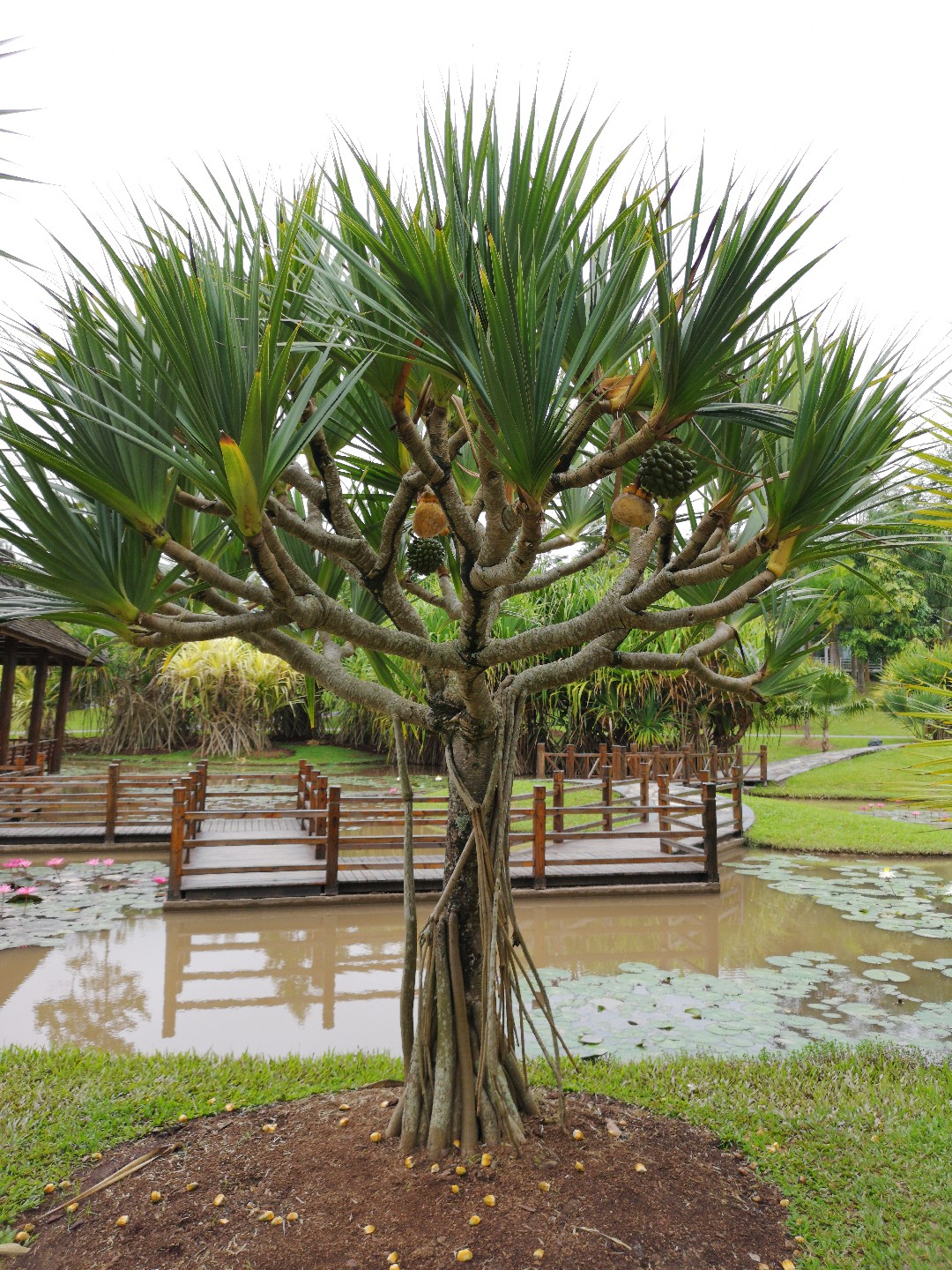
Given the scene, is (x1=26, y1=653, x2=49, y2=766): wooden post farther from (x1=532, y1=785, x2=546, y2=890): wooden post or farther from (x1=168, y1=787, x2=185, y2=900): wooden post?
(x1=532, y1=785, x2=546, y2=890): wooden post

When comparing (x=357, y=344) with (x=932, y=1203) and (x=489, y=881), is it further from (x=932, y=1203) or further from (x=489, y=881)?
(x=932, y=1203)

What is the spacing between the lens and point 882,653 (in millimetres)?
23172

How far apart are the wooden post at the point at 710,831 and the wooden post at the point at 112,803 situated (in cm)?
477

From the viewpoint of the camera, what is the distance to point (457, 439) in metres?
1.98

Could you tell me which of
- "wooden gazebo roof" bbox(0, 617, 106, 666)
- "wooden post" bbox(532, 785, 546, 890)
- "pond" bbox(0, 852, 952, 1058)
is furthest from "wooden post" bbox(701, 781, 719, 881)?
"wooden gazebo roof" bbox(0, 617, 106, 666)

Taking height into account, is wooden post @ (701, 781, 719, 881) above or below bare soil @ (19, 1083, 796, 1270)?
above

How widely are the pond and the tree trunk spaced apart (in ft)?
3.96

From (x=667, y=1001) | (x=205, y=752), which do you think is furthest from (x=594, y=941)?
(x=205, y=752)

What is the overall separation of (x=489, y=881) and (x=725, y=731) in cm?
→ 1116

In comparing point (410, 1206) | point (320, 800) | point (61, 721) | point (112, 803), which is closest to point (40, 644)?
point (112, 803)

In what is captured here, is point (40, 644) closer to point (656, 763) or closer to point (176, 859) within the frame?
point (176, 859)

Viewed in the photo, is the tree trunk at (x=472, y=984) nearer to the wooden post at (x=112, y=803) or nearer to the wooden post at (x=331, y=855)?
the wooden post at (x=331, y=855)

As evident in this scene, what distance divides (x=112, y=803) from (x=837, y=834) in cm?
657

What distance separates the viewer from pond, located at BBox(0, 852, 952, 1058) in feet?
11.8
